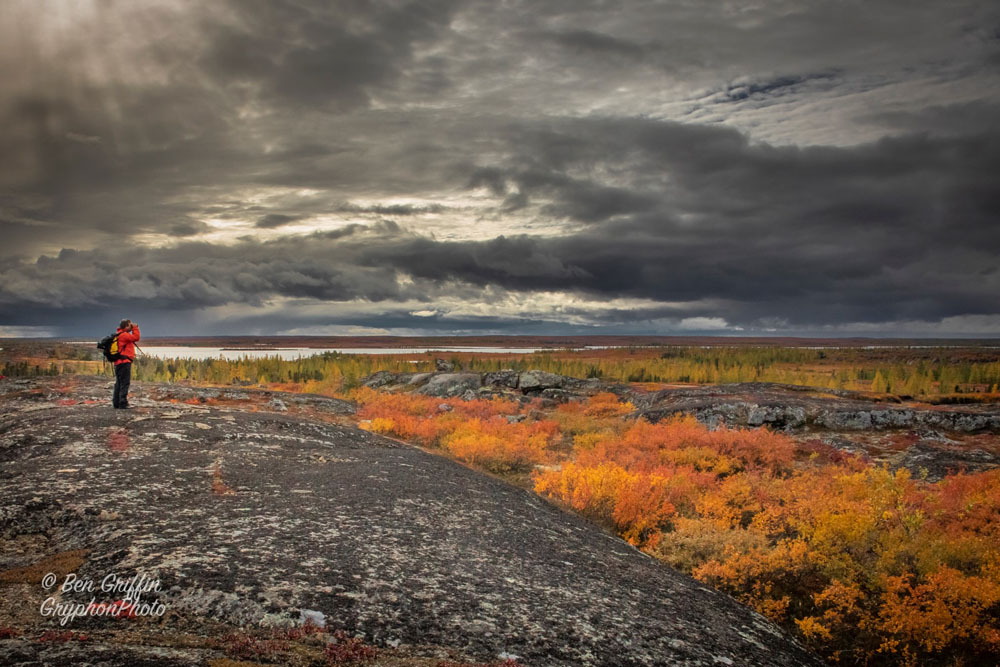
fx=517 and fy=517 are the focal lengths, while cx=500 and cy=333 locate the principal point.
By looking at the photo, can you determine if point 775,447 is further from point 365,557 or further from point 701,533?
point 365,557

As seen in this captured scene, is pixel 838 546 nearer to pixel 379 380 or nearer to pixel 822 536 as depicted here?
pixel 822 536

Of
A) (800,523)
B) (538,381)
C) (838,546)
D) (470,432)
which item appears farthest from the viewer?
(538,381)

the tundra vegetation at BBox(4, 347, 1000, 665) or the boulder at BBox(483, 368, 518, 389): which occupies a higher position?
the tundra vegetation at BBox(4, 347, 1000, 665)

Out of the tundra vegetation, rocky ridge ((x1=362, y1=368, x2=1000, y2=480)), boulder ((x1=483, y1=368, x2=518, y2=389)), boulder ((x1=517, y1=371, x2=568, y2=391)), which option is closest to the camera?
the tundra vegetation

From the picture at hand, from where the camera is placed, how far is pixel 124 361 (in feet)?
56.6

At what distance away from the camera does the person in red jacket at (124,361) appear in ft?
55.1

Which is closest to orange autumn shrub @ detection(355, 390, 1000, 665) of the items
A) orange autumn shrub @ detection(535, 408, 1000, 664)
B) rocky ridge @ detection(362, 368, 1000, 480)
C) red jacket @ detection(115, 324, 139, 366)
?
orange autumn shrub @ detection(535, 408, 1000, 664)

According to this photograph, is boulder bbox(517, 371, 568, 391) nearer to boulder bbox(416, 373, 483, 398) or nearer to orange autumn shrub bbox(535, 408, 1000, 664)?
boulder bbox(416, 373, 483, 398)

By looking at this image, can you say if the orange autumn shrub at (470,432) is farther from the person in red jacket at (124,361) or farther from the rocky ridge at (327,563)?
the person in red jacket at (124,361)

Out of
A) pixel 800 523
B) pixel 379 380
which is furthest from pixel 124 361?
pixel 379 380

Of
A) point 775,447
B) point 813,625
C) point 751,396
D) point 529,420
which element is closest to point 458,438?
point 529,420

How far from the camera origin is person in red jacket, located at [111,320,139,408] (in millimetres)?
16781

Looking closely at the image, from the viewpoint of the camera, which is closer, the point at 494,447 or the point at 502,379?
the point at 494,447

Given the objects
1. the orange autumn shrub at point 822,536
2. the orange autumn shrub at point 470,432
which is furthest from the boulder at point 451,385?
the orange autumn shrub at point 822,536
